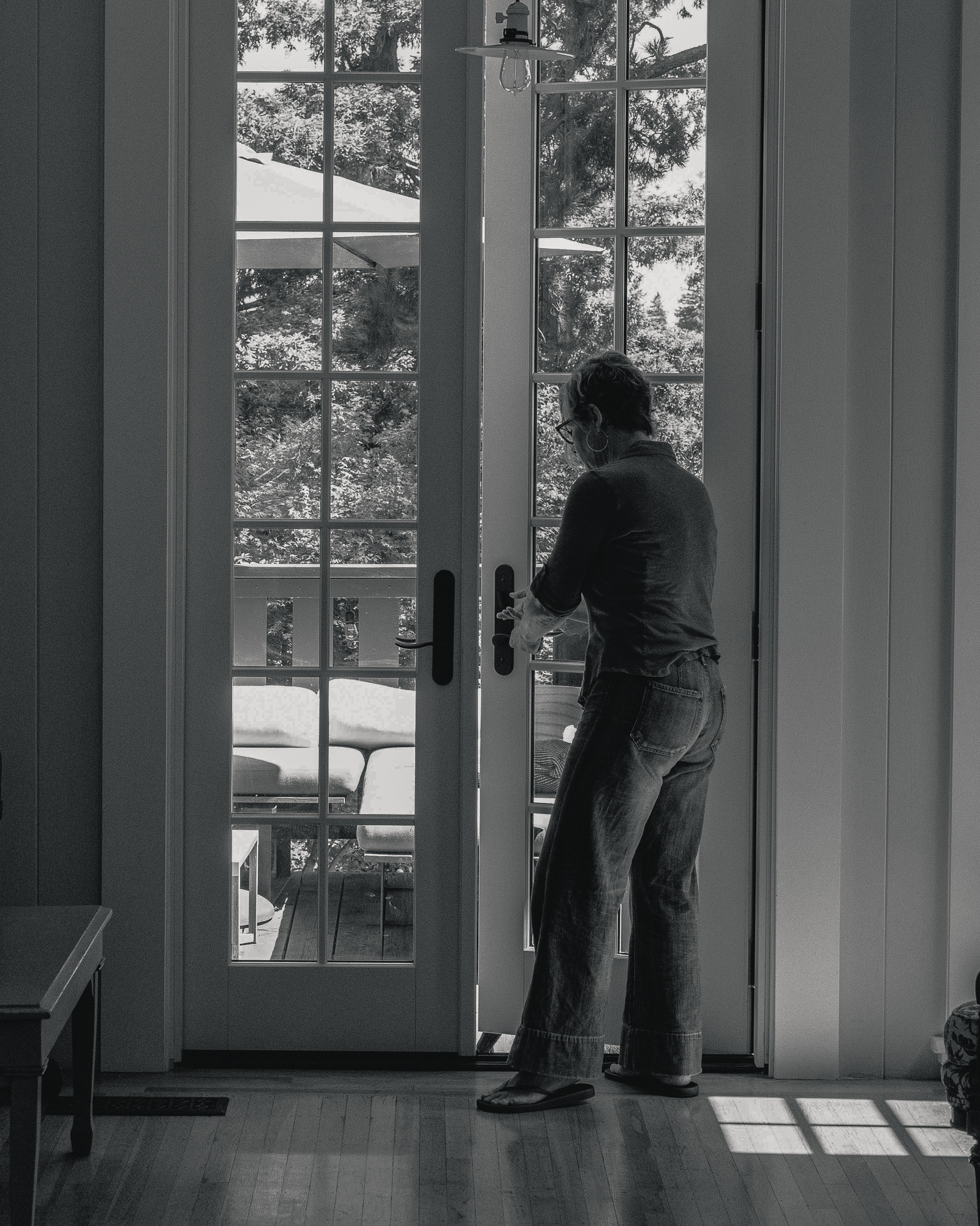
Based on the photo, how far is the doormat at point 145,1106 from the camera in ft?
9.32

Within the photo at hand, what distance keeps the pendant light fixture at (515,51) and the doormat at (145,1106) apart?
7.85 ft

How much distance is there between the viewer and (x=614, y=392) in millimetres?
2826

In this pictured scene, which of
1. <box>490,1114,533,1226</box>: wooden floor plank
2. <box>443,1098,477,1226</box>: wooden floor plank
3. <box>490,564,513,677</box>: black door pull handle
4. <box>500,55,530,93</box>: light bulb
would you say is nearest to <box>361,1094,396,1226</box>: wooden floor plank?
<box>443,1098,477,1226</box>: wooden floor plank

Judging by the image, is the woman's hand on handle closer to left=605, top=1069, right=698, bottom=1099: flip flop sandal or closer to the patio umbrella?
the patio umbrella

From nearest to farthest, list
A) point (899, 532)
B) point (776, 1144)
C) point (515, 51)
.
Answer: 1. point (776, 1144)
2. point (515, 51)
3. point (899, 532)

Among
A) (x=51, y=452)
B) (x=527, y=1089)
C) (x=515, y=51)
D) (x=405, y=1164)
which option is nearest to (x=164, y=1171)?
(x=405, y=1164)

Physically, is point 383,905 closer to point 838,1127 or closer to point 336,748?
point 336,748

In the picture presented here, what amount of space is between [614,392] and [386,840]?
1214 millimetres

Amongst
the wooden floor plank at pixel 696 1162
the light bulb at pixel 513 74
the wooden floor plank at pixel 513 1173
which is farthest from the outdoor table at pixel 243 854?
the light bulb at pixel 513 74

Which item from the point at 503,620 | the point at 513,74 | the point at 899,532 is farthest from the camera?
the point at 503,620

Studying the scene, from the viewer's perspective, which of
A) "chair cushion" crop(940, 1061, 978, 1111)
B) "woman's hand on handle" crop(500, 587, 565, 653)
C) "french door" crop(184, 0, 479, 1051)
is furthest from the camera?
"french door" crop(184, 0, 479, 1051)

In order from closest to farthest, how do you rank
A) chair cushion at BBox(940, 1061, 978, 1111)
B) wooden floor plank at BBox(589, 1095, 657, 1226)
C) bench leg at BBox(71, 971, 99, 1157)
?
chair cushion at BBox(940, 1061, 978, 1111), wooden floor plank at BBox(589, 1095, 657, 1226), bench leg at BBox(71, 971, 99, 1157)

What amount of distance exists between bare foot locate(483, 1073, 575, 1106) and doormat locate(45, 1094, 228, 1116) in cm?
61

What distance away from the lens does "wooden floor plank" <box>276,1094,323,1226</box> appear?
2.40m
